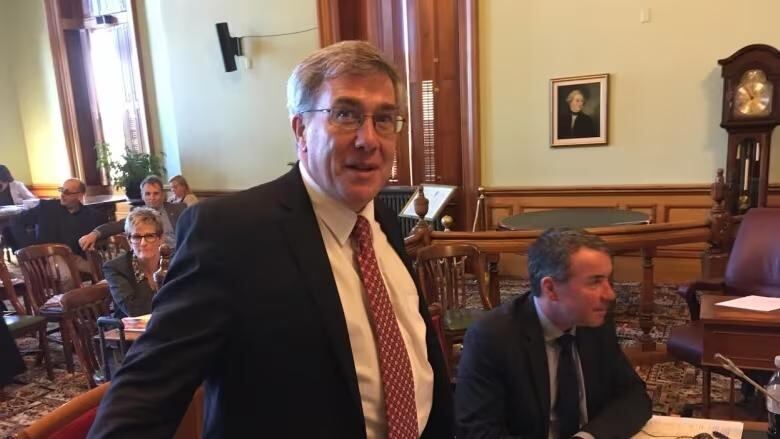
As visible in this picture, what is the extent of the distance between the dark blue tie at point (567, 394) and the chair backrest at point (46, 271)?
390cm

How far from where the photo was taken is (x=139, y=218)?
10.6 feet

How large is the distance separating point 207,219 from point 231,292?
4.3 inches

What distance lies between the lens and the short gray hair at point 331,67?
89cm

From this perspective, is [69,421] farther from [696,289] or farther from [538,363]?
[696,289]

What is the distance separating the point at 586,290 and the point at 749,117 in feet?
13.3

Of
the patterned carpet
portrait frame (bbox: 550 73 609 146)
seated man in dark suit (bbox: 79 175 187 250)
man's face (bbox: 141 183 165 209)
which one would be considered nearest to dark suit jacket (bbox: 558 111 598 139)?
portrait frame (bbox: 550 73 609 146)

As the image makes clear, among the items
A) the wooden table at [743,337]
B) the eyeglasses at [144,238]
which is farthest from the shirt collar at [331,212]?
the eyeglasses at [144,238]

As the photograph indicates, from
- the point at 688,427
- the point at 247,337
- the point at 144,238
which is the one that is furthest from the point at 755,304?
the point at 144,238

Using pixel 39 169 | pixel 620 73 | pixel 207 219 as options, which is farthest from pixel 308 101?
pixel 39 169

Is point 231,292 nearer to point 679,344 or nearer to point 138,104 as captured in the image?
point 679,344

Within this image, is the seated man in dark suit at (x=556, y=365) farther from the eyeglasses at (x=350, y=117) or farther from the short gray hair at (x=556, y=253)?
the eyeglasses at (x=350, y=117)

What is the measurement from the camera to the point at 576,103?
220 inches

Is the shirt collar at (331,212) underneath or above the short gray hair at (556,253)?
above

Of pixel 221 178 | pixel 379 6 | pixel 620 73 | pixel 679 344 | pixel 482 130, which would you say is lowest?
pixel 679 344
